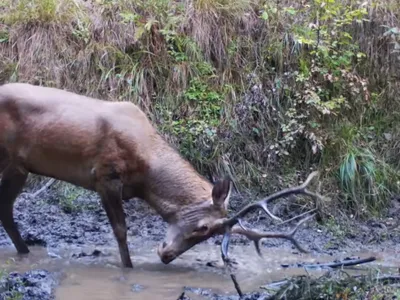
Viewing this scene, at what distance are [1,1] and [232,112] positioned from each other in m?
3.55

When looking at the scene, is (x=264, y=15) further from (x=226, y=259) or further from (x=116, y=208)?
(x=226, y=259)

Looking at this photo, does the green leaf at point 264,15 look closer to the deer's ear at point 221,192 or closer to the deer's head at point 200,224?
the deer's head at point 200,224

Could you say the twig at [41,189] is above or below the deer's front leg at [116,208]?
below

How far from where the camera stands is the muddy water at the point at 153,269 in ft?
24.4

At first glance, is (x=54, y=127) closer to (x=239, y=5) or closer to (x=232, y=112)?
(x=232, y=112)

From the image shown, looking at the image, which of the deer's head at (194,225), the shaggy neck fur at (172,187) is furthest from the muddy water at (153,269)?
the shaggy neck fur at (172,187)

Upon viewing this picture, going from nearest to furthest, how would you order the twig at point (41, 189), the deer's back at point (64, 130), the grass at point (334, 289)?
1. the grass at point (334, 289)
2. the deer's back at point (64, 130)
3. the twig at point (41, 189)

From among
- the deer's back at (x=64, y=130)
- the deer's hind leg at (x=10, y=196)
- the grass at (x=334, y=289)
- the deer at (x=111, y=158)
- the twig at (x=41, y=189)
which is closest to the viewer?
the grass at (x=334, y=289)

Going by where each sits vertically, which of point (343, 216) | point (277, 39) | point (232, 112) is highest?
point (277, 39)

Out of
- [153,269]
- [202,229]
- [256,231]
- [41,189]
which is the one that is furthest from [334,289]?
[41,189]

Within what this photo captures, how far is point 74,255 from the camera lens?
28.8ft

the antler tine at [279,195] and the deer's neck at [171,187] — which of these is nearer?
the antler tine at [279,195]

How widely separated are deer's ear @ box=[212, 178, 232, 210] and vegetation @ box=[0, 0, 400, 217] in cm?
258

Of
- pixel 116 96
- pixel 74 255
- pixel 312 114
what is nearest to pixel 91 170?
pixel 74 255
